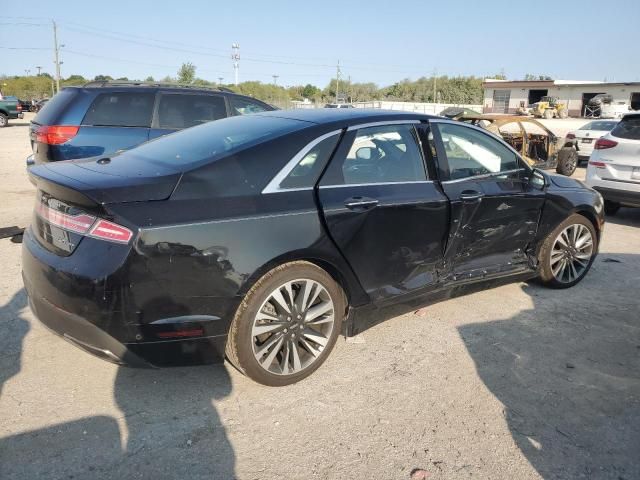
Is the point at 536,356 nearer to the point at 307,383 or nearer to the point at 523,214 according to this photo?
the point at 523,214

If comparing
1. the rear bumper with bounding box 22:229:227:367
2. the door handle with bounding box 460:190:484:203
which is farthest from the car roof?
the rear bumper with bounding box 22:229:227:367

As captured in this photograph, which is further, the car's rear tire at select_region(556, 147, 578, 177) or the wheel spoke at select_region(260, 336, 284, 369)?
the car's rear tire at select_region(556, 147, 578, 177)

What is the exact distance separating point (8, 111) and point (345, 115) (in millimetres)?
29729

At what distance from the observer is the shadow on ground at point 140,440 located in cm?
242

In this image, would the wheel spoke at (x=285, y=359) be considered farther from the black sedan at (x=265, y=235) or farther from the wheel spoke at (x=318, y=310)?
the wheel spoke at (x=318, y=310)

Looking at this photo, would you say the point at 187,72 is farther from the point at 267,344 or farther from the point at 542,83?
the point at 267,344

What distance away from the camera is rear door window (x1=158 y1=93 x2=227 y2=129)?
7016 mm

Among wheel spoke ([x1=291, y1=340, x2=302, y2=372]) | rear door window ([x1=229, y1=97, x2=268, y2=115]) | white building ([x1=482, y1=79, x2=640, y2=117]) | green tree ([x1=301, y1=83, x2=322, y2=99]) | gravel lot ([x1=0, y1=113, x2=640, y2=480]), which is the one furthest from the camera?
green tree ([x1=301, y1=83, x2=322, y2=99])

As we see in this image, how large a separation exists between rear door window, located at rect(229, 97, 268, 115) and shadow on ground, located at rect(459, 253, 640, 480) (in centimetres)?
469

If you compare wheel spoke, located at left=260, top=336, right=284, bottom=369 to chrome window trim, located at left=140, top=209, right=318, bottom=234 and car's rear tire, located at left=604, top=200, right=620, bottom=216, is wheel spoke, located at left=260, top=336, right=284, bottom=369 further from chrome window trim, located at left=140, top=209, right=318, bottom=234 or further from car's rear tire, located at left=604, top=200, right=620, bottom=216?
car's rear tire, located at left=604, top=200, right=620, bottom=216

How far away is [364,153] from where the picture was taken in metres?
3.52

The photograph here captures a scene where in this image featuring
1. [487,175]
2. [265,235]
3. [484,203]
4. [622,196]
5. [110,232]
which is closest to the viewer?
[110,232]

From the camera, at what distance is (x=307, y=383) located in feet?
10.6

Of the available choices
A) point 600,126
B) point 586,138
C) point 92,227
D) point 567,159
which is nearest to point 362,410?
point 92,227
